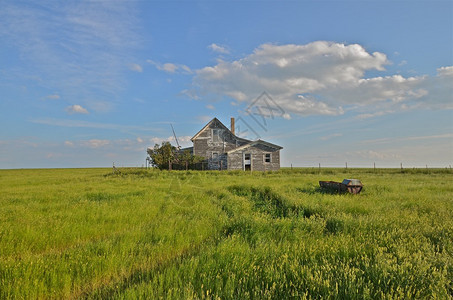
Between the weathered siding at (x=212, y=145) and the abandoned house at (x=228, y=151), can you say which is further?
the weathered siding at (x=212, y=145)

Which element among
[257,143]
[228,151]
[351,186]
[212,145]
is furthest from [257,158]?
[351,186]

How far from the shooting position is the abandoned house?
118ft

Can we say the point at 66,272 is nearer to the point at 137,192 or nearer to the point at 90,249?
the point at 90,249

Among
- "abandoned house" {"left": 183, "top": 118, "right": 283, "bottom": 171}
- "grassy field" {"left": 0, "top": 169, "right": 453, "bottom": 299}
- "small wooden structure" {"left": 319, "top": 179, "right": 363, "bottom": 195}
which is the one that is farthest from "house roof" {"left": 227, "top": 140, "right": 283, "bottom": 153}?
"grassy field" {"left": 0, "top": 169, "right": 453, "bottom": 299}

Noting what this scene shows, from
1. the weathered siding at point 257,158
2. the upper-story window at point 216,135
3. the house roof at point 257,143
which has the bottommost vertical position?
the weathered siding at point 257,158

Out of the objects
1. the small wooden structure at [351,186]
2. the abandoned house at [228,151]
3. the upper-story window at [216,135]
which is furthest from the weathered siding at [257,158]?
the small wooden structure at [351,186]

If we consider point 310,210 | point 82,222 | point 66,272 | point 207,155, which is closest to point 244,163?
point 207,155

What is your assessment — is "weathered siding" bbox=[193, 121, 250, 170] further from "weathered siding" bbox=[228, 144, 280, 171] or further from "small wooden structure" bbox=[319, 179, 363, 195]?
"small wooden structure" bbox=[319, 179, 363, 195]

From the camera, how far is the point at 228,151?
35781mm

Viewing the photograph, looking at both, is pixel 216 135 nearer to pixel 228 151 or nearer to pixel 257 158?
pixel 228 151

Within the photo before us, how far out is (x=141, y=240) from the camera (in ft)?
17.9

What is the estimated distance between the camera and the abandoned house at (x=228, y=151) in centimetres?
3606

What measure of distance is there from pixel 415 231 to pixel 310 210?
324cm

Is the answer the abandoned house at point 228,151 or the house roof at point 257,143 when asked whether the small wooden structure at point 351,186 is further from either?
the abandoned house at point 228,151
